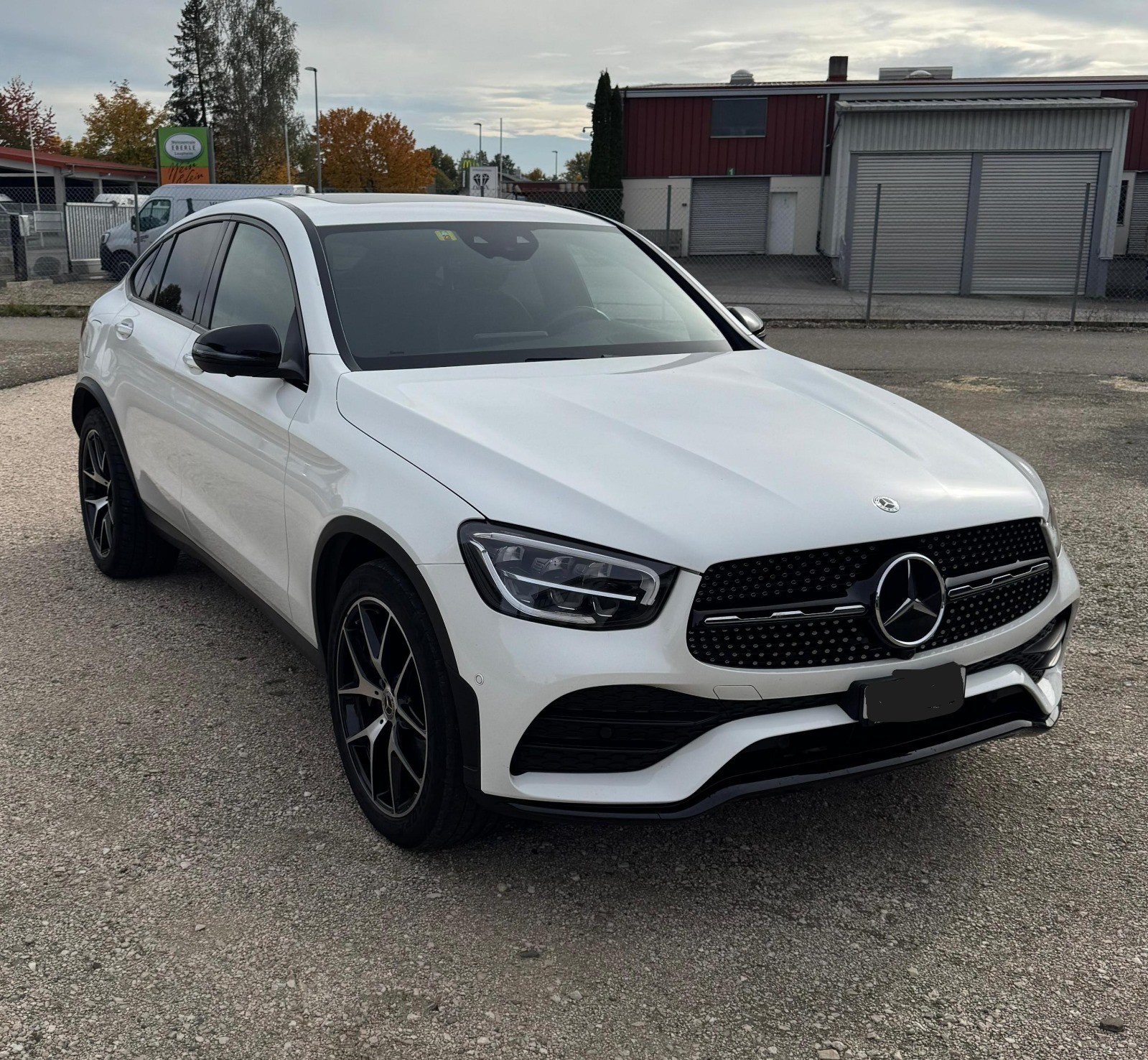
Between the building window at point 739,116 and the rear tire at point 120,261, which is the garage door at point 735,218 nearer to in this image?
the building window at point 739,116

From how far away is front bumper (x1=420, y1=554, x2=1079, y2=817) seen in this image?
2.56 meters

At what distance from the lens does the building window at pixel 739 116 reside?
131 feet

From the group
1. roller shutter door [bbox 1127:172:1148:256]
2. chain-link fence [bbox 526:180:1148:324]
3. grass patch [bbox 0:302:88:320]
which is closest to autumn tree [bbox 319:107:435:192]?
chain-link fence [bbox 526:180:1148:324]

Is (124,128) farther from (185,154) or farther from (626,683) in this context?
(626,683)

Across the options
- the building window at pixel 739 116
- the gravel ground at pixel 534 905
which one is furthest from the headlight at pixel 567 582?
the building window at pixel 739 116

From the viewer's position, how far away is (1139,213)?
3775cm

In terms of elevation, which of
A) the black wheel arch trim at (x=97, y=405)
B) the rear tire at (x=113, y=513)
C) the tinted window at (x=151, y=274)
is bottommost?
the rear tire at (x=113, y=513)

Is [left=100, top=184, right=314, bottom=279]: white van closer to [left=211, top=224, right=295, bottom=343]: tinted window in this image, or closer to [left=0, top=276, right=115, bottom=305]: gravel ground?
[left=0, top=276, right=115, bottom=305]: gravel ground

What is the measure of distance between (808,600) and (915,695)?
357mm

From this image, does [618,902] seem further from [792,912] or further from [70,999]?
[70,999]

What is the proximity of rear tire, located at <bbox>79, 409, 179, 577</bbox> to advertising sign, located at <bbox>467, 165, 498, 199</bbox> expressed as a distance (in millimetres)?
17835

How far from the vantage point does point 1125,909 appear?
→ 2.88 meters

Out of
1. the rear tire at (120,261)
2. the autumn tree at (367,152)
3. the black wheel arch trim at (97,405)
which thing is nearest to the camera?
the black wheel arch trim at (97,405)

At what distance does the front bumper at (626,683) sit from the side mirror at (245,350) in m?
1.14
